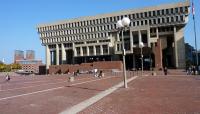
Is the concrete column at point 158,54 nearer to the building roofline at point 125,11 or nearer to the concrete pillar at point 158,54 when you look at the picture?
the concrete pillar at point 158,54

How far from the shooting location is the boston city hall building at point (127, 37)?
9181 centimetres

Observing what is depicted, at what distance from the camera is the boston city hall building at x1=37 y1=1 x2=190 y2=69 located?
91812 millimetres

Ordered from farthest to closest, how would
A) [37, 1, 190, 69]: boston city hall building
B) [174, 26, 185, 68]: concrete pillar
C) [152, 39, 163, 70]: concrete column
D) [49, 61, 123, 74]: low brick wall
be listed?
[37, 1, 190, 69]: boston city hall building → [174, 26, 185, 68]: concrete pillar → [49, 61, 123, 74]: low brick wall → [152, 39, 163, 70]: concrete column

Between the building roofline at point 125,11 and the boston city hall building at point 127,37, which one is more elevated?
the building roofline at point 125,11

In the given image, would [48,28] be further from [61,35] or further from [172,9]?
[172,9]

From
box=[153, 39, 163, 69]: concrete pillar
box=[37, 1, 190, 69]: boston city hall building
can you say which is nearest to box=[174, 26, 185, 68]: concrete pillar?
box=[37, 1, 190, 69]: boston city hall building

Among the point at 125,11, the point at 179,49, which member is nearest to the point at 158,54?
the point at 179,49

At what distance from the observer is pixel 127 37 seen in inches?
3890

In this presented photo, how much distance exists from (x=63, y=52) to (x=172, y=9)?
5000 cm

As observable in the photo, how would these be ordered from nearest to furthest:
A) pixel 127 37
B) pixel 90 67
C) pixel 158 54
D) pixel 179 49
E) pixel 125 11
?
pixel 158 54 < pixel 90 67 < pixel 179 49 < pixel 127 37 < pixel 125 11

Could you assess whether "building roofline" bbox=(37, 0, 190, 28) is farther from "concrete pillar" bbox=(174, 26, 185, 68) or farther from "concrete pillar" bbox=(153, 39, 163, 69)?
"concrete pillar" bbox=(153, 39, 163, 69)

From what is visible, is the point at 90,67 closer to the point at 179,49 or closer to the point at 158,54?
the point at 158,54

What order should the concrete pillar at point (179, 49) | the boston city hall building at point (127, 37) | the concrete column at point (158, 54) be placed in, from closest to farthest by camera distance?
the concrete column at point (158, 54) < the concrete pillar at point (179, 49) < the boston city hall building at point (127, 37)

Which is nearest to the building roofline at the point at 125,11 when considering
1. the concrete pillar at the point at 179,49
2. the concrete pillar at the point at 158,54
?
the concrete pillar at the point at 179,49
